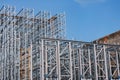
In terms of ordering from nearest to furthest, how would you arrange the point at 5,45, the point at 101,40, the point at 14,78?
1. the point at 14,78
2. the point at 5,45
3. the point at 101,40

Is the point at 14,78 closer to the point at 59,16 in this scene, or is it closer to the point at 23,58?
the point at 23,58

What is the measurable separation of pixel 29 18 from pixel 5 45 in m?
3.96

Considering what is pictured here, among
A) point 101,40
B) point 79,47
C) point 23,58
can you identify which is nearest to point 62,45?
point 79,47

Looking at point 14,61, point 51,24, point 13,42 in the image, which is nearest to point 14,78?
point 14,61

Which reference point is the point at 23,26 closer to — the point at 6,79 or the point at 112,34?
the point at 6,79

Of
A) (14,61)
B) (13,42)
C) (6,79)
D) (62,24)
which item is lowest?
(6,79)

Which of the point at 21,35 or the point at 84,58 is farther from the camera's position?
the point at 21,35

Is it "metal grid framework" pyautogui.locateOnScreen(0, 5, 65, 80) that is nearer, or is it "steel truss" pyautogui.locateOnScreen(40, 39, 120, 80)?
"steel truss" pyautogui.locateOnScreen(40, 39, 120, 80)

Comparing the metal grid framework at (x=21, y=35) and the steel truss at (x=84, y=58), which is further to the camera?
the metal grid framework at (x=21, y=35)

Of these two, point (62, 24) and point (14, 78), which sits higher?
point (62, 24)

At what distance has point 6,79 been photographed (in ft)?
98.6

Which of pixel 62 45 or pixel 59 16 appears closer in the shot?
pixel 62 45

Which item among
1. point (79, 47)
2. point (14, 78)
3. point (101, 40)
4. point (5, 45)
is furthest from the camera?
point (101, 40)

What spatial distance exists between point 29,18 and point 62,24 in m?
3.83
